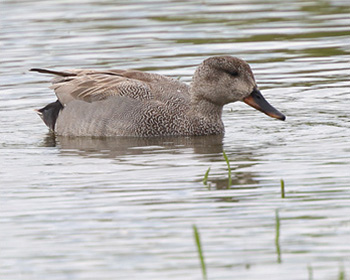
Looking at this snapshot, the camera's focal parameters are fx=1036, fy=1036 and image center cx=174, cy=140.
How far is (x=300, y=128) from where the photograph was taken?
1120 centimetres

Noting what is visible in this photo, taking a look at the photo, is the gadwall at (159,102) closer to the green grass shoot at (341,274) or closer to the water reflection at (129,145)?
the water reflection at (129,145)

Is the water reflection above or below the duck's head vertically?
below

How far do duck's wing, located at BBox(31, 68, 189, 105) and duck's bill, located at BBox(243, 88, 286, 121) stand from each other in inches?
36.0

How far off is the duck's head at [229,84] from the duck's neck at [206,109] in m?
0.05

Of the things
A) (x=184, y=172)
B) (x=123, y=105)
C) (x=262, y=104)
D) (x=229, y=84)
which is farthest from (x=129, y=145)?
(x=184, y=172)

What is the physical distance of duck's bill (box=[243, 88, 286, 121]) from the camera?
1095cm

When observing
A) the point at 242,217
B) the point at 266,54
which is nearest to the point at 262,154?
the point at 242,217

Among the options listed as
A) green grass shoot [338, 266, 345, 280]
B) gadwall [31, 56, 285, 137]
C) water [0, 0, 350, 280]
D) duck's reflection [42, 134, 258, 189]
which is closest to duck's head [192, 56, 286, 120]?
gadwall [31, 56, 285, 137]

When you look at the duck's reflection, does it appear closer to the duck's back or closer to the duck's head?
the duck's back

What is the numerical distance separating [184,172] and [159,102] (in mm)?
2557

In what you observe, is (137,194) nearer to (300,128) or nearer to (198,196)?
(198,196)

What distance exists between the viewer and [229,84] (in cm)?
Answer: 1118

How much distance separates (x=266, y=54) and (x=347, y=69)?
1.76 meters

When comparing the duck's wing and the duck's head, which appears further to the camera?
the duck's wing
